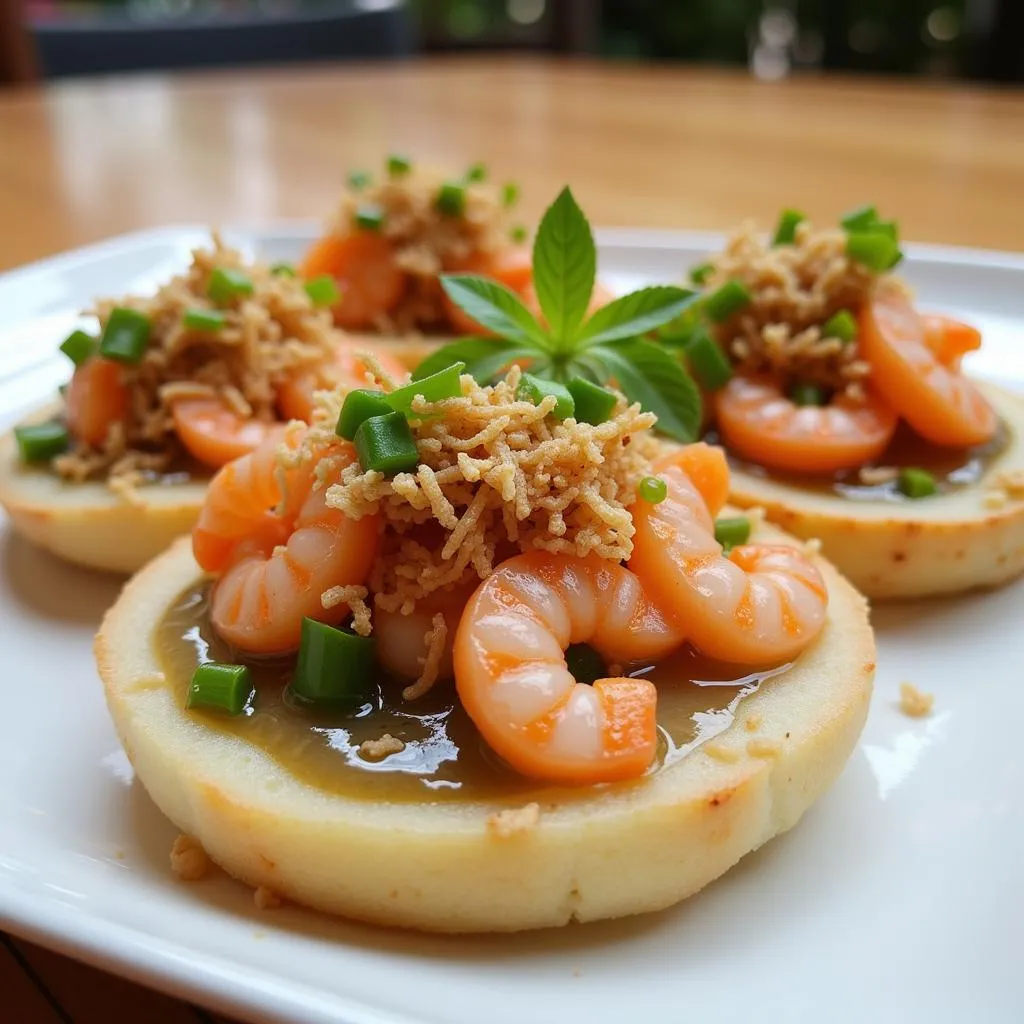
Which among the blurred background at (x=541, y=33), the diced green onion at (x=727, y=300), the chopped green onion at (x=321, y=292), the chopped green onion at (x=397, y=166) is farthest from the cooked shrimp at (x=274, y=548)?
the blurred background at (x=541, y=33)

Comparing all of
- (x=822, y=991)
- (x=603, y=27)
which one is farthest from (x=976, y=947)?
(x=603, y=27)

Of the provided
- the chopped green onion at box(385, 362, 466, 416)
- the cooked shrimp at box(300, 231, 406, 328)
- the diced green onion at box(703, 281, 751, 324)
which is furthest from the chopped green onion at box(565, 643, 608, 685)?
the cooked shrimp at box(300, 231, 406, 328)

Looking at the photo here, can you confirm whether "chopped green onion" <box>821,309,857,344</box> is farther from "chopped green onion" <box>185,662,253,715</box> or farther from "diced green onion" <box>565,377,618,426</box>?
"chopped green onion" <box>185,662,253,715</box>

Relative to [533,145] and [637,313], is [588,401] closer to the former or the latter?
[637,313]

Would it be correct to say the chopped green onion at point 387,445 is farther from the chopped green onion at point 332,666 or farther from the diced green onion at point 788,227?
the diced green onion at point 788,227

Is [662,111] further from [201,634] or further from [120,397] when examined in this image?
[201,634]

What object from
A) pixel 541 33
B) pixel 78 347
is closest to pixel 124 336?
pixel 78 347
